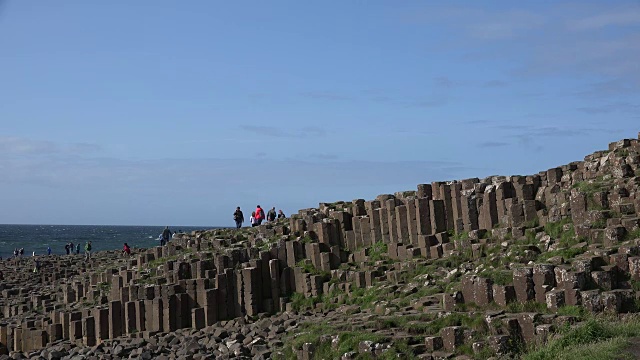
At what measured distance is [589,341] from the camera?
17.2 m

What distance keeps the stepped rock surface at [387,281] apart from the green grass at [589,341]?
2.30ft

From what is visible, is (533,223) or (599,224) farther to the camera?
(533,223)

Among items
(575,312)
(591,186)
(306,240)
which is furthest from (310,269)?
(575,312)

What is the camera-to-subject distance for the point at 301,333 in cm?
2444

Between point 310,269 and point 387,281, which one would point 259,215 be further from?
point 387,281

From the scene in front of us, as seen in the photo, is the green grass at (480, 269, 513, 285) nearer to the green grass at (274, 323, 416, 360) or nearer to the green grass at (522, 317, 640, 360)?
the green grass at (274, 323, 416, 360)

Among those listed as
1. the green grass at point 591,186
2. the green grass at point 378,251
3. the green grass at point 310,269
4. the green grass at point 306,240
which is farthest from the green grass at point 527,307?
the green grass at point 306,240

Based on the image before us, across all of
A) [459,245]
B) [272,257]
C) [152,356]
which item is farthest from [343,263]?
[152,356]

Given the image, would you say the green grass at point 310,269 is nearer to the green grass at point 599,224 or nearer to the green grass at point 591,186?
the green grass at point 591,186

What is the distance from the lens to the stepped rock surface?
2009cm

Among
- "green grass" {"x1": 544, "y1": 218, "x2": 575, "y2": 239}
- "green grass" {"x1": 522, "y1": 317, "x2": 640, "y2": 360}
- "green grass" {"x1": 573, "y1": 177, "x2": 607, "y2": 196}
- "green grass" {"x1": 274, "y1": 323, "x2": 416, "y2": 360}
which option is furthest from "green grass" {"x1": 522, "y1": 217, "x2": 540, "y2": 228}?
"green grass" {"x1": 522, "y1": 317, "x2": 640, "y2": 360}

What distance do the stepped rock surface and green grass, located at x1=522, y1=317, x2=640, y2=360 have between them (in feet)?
2.30

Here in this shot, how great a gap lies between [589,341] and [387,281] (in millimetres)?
10554

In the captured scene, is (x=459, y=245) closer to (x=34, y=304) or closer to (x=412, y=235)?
(x=412, y=235)
